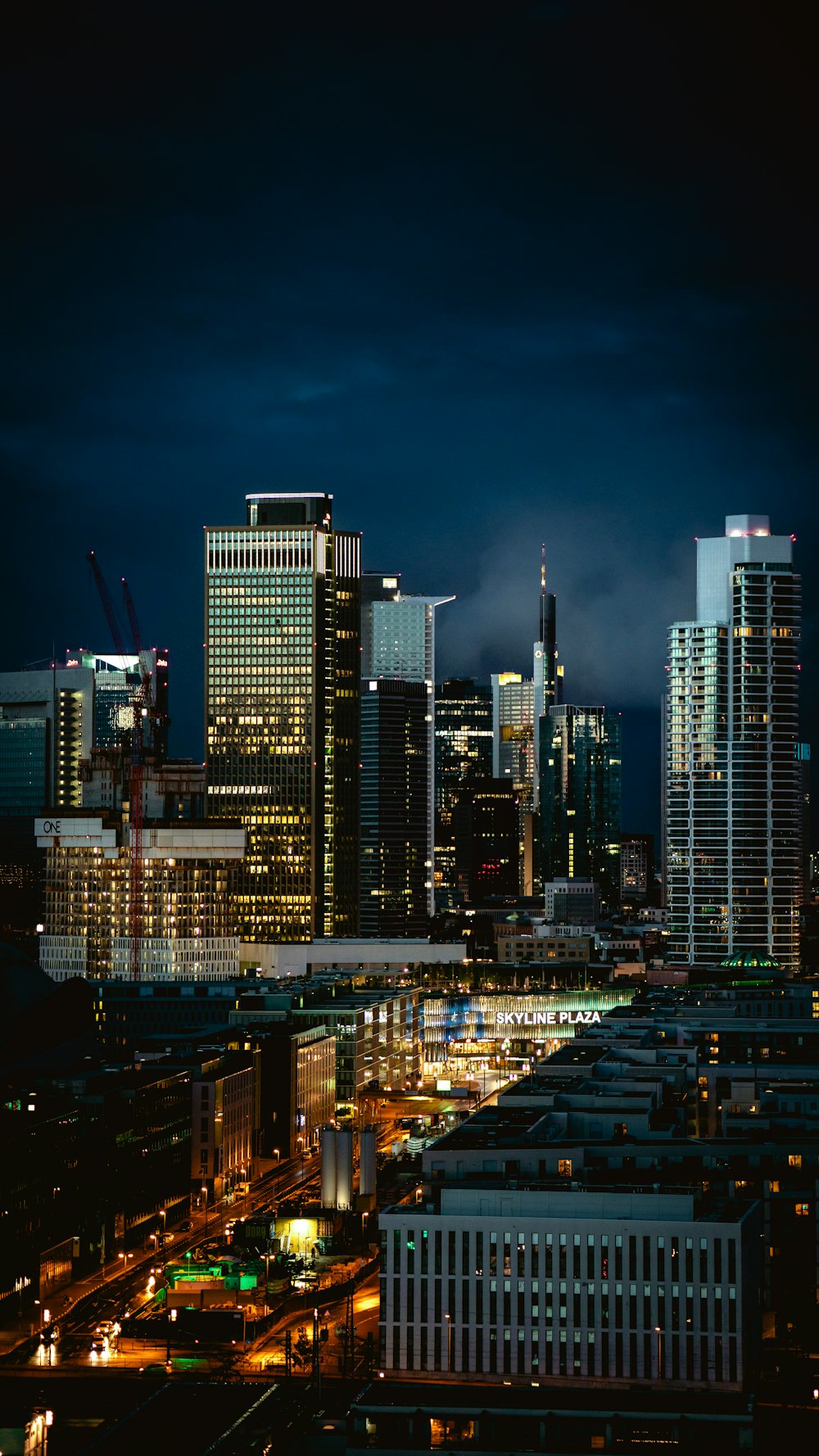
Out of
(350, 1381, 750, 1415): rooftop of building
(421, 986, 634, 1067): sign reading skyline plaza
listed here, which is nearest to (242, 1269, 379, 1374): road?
(350, 1381, 750, 1415): rooftop of building

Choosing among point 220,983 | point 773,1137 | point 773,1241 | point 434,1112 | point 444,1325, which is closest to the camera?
point 444,1325

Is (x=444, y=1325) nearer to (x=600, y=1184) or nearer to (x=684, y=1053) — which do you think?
(x=600, y=1184)

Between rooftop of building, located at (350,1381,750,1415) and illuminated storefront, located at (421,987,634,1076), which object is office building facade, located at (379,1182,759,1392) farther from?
illuminated storefront, located at (421,987,634,1076)

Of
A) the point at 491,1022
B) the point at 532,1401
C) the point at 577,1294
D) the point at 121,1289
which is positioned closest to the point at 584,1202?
the point at 577,1294

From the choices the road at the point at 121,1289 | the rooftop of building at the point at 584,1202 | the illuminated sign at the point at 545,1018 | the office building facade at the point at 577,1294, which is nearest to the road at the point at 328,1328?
the office building facade at the point at 577,1294

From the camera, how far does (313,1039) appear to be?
158 m

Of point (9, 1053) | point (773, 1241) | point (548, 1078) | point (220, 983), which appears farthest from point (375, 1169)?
point (220, 983)

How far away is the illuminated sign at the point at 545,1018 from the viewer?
627ft

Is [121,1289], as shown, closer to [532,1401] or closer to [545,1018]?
[532,1401]

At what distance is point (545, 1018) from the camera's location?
632ft

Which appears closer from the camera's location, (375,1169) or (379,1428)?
(379,1428)

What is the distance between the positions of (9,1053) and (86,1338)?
32.1 metres

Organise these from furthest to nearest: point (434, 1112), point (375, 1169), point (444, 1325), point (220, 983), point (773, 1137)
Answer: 1. point (220, 983)
2. point (434, 1112)
3. point (375, 1169)
4. point (773, 1137)
5. point (444, 1325)

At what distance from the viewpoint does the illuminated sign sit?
191m
